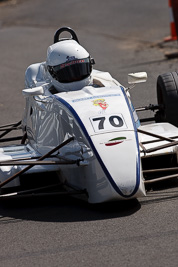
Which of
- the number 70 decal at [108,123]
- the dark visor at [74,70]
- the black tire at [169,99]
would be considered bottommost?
the black tire at [169,99]

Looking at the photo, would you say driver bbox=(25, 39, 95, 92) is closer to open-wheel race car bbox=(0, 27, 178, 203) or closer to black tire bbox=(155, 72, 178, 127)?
open-wheel race car bbox=(0, 27, 178, 203)

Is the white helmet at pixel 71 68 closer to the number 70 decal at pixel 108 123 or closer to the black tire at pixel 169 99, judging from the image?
the number 70 decal at pixel 108 123

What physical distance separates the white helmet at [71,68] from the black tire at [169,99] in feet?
4.79

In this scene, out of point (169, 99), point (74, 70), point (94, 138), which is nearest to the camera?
point (94, 138)

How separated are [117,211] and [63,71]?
2.22 m

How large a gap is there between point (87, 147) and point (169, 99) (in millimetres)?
2799

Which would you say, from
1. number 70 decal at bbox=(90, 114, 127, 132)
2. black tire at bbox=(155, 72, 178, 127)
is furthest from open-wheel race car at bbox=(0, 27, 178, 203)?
black tire at bbox=(155, 72, 178, 127)

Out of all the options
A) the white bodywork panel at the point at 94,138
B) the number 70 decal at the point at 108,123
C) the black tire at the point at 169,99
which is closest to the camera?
the white bodywork panel at the point at 94,138

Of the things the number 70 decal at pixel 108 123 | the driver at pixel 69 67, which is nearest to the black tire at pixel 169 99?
the driver at pixel 69 67

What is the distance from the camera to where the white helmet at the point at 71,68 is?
355 inches

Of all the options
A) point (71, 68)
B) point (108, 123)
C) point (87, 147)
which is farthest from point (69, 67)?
point (87, 147)

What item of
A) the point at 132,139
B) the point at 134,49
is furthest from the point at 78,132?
the point at 134,49

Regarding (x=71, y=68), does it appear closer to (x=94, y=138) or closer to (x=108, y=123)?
(x=108, y=123)

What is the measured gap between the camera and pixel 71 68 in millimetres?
9031
